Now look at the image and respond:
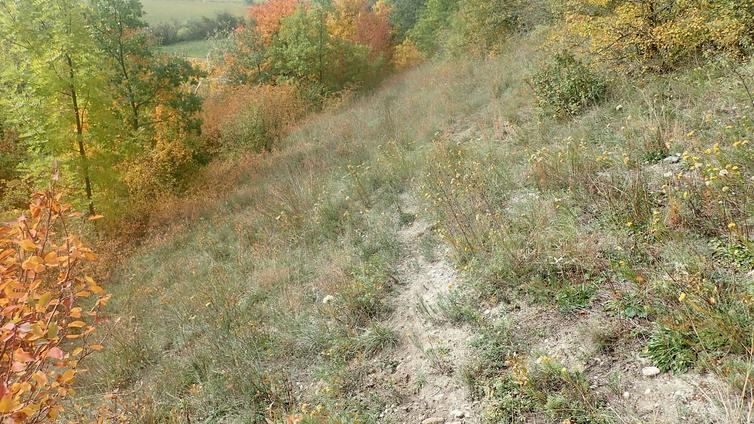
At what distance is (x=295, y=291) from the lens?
19.8 ft

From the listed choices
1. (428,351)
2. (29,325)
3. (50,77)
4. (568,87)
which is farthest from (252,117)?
(29,325)

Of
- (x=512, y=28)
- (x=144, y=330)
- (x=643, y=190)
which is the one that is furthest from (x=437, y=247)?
(x=512, y=28)

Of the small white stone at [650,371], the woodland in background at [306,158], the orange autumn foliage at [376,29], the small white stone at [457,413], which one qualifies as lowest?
the small white stone at [457,413]

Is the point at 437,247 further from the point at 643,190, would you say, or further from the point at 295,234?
the point at 295,234

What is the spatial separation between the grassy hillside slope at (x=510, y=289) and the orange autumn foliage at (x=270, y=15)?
25885mm

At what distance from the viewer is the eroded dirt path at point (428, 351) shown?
3592 mm

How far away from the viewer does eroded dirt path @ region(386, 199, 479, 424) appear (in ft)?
11.8

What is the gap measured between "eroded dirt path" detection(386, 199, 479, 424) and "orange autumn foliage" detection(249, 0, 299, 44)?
2938 cm

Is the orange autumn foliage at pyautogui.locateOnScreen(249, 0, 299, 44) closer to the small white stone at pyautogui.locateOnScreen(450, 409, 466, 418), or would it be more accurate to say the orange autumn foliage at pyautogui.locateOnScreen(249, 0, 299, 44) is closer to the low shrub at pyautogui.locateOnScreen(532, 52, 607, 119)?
the low shrub at pyautogui.locateOnScreen(532, 52, 607, 119)

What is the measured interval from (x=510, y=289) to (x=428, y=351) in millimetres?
1047

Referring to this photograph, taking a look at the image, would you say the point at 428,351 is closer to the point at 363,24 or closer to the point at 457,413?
the point at 457,413

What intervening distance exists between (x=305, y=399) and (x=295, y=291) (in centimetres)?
196

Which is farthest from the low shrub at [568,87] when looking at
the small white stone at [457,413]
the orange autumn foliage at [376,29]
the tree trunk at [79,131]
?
the orange autumn foliage at [376,29]

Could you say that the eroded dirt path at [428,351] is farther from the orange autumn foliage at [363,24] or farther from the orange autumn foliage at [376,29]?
the orange autumn foliage at [376,29]
